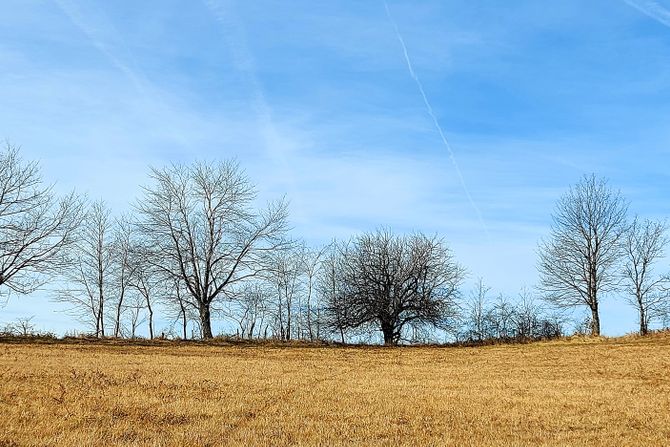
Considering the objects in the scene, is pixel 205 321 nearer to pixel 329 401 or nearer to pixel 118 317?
pixel 118 317

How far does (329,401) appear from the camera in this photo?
16203mm

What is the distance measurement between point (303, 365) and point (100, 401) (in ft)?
42.0

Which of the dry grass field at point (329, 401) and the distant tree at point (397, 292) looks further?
the distant tree at point (397, 292)

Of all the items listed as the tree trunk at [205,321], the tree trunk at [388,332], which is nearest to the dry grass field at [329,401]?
the tree trunk at [205,321]

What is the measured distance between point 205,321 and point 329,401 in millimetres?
28784

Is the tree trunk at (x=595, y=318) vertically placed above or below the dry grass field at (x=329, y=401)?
above

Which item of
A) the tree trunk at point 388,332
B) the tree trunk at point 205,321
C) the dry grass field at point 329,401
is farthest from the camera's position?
the tree trunk at point 388,332

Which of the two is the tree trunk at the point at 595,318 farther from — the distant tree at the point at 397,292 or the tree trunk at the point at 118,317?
the tree trunk at the point at 118,317

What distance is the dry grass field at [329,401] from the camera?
38.8 feet

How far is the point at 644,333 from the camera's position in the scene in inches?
1522

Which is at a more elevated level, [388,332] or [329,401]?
[388,332]

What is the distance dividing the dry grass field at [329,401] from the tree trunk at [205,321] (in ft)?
Answer: 43.9

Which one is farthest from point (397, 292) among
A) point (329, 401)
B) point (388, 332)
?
point (329, 401)

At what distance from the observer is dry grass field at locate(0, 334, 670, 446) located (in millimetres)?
11820
